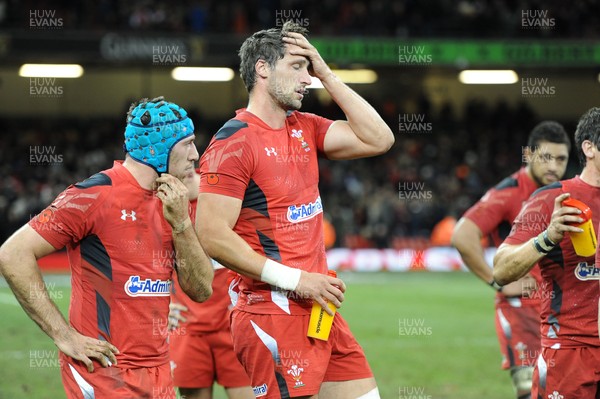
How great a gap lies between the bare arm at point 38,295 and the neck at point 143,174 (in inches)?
24.2

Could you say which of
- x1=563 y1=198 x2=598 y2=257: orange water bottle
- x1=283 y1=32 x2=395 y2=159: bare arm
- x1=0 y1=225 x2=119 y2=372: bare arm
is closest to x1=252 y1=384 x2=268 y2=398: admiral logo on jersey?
x1=0 y1=225 x2=119 y2=372: bare arm

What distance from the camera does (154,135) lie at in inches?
195

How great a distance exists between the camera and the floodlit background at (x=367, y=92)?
25.5 m

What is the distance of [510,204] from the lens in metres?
8.02

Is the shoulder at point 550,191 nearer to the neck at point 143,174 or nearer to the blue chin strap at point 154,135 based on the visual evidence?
the blue chin strap at point 154,135

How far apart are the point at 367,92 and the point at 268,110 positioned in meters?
30.4

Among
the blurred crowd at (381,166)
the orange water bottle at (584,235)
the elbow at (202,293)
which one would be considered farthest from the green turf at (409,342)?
the elbow at (202,293)

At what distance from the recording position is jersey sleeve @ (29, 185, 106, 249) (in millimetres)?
4734

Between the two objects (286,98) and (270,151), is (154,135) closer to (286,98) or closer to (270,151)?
(270,151)

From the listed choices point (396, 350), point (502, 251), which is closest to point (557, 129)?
point (502, 251)

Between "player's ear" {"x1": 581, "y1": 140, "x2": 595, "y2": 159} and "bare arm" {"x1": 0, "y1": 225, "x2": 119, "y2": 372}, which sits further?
"player's ear" {"x1": 581, "y1": 140, "x2": 595, "y2": 159}

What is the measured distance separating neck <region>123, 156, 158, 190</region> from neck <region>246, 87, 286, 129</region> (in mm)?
790

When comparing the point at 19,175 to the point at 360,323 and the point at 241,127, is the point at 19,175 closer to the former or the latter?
the point at 360,323

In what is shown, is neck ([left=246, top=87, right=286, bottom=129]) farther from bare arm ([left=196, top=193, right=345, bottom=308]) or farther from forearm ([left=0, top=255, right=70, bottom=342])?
forearm ([left=0, top=255, right=70, bottom=342])
